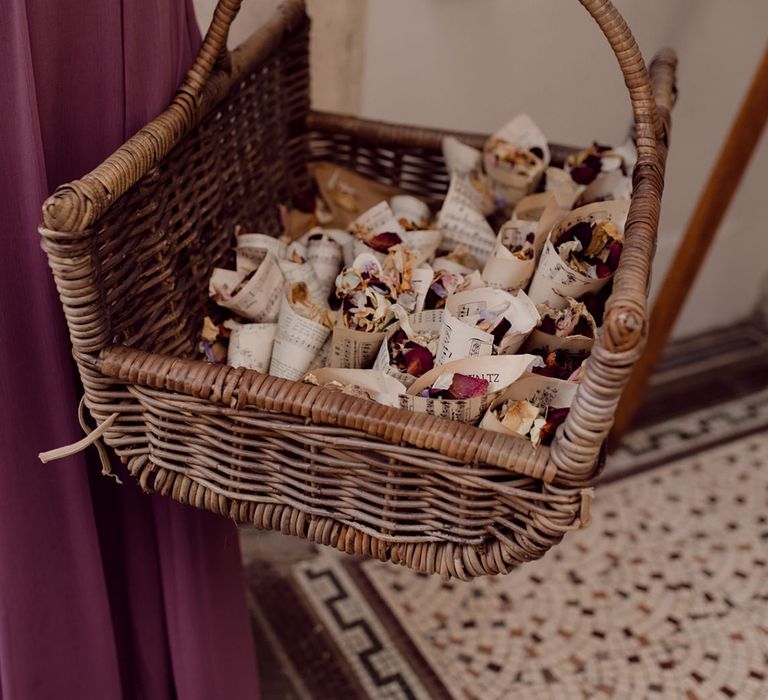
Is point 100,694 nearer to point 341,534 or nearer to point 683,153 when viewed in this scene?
point 341,534

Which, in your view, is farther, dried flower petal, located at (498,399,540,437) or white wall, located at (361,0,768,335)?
white wall, located at (361,0,768,335)

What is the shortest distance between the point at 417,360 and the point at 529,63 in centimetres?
86

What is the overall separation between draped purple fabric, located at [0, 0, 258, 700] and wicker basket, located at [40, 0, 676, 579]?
7 cm

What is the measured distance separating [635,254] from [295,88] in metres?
0.56

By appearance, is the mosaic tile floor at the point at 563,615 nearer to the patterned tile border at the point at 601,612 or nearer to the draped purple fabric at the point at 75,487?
the patterned tile border at the point at 601,612

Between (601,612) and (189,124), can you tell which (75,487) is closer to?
(189,124)

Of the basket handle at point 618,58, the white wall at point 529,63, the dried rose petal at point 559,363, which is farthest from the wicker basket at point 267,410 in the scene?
the white wall at point 529,63

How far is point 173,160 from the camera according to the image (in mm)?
723

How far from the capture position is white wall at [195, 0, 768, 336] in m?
1.20

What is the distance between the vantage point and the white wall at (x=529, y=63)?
3.93ft

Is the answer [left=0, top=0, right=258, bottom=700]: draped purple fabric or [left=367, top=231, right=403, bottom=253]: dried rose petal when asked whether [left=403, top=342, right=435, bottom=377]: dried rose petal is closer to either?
[left=367, top=231, right=403, bottom=253]: dried rose petal

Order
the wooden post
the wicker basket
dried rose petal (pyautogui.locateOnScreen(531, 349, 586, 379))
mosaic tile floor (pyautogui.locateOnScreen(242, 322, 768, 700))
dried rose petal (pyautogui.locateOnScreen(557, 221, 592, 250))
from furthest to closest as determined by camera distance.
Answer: the wooden post
mosaic tile floor (pyautogui.locateOnScreen(242, 322, 768, 700))
dried rose petal (pyautogui.locateOnScreen(557, 221, 592, 250))
dried rose petal (pyautogui.locateOnScreen(531, 349, 586, 379))
the wicker basket

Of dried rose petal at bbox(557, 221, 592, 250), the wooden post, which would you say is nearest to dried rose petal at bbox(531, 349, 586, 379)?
dried rose petal at bbox(557, 221, 592, 250)

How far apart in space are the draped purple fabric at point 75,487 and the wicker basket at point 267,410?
0.07 metres
